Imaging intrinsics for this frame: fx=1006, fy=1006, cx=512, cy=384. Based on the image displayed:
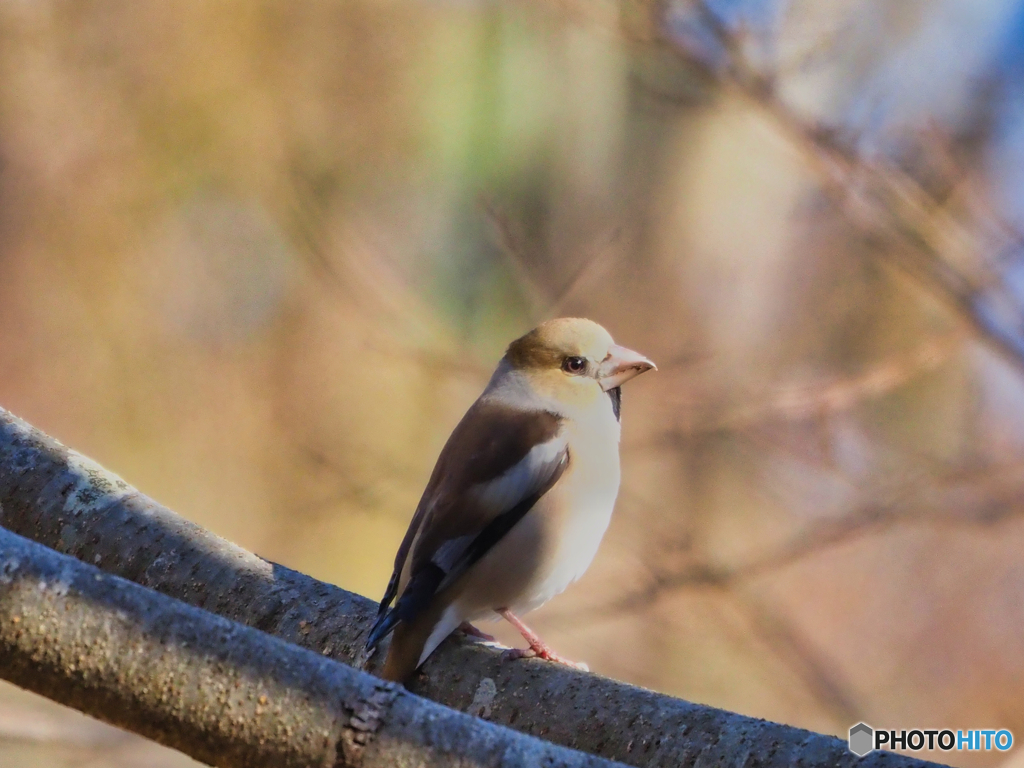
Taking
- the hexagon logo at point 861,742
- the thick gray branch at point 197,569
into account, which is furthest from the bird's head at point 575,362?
the hexagon logo at point 861,742

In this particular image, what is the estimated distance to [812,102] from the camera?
4.69 m

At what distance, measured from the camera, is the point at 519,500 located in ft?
6.53

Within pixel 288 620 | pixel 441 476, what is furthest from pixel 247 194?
pixel 288 620

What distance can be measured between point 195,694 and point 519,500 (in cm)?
113

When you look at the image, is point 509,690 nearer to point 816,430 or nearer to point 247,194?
point 816,430

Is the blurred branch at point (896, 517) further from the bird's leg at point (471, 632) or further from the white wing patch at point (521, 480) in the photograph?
the bird's leg at point (471, 632)

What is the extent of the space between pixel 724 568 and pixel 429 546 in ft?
11.0

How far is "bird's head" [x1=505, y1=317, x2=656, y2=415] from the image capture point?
7.42ft

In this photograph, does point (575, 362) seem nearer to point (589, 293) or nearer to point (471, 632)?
point (471, 632)

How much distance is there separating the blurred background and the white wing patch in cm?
269

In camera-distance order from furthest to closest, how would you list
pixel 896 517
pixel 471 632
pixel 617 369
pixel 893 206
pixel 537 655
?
pixel 896 517 → pixel 893 206 → pixel 617 369 → pixel 471 632 → pixel 537 655

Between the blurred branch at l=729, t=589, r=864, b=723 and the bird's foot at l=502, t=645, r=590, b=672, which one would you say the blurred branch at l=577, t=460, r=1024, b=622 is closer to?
the blurred branch at l=729, t=589, r=864, b=723

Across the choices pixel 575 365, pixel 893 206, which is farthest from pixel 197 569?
pixel 893 206

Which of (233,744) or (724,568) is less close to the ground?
(724,568)
